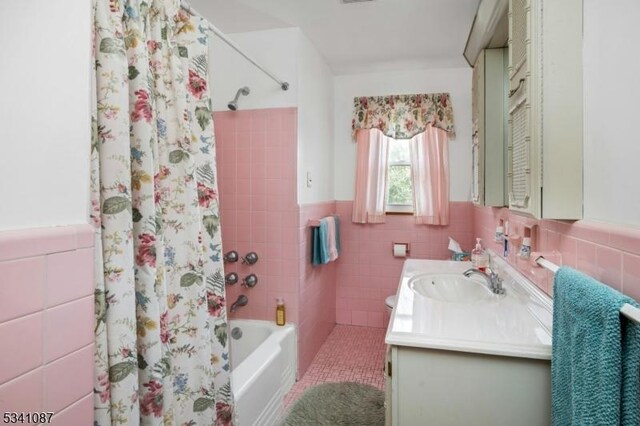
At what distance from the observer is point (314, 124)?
8.95ft

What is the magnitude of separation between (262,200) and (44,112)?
169cm

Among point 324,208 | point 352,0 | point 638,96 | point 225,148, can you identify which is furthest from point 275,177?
point 638,96

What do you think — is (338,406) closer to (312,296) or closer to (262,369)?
(262,369)

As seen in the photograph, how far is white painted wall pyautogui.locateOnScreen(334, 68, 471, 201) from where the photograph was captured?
3035 mm

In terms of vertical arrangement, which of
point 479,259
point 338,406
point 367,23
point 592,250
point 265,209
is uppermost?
point 367,23

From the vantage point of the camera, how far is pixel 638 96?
805 millimetres

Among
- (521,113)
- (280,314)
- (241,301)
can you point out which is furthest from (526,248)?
(241,301)

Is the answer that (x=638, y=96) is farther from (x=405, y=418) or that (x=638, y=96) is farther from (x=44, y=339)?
(x=44, y=339)

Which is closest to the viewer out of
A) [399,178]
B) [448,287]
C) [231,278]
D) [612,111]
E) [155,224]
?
[612,111]

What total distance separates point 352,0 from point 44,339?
2.10 metres

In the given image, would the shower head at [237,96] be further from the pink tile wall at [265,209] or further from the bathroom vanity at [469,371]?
the bathroom vanity at [469,371]

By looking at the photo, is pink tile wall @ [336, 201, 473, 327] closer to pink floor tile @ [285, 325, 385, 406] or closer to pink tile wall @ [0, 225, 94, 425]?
pink floor tile @ [285, 325, 385, 406]

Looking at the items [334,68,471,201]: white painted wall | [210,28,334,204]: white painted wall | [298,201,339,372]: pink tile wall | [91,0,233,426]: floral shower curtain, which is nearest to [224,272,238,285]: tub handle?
[298,201,339,372]: pink tile wall

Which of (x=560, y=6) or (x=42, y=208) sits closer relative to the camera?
(x=42, y=208)
